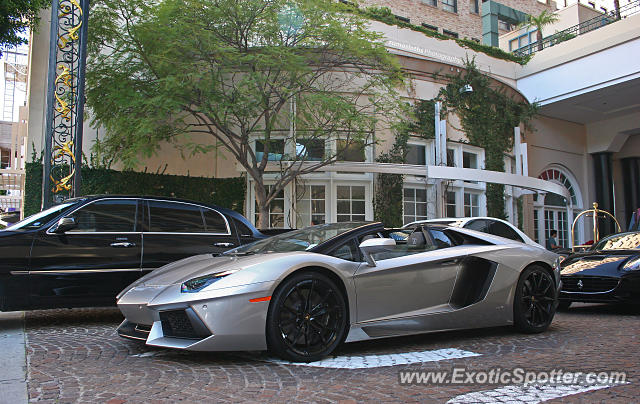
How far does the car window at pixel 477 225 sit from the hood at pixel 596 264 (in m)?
1.56

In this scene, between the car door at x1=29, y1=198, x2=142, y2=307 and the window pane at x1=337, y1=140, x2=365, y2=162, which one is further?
the window pane at x1=337, y1=140, x2=365, y2=162

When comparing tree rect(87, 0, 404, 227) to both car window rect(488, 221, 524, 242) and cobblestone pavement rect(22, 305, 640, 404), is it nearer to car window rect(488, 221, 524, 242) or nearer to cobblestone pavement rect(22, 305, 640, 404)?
car window rect(488, 221, 524, 242)

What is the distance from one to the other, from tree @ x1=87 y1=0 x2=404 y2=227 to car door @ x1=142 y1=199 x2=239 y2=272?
18.0 feet

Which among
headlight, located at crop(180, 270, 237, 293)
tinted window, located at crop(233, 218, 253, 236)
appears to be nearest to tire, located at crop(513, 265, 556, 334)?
headlight, located at crop(180, 270, 237, 293)

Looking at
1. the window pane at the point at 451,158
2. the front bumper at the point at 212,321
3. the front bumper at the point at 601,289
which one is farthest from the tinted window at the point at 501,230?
the window pane at the point at 451,158

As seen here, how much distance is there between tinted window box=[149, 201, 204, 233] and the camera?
20.8 feet

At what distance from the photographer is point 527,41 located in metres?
37.9

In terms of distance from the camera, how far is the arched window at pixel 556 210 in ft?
82.5

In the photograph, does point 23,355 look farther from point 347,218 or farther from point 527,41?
point 527,41

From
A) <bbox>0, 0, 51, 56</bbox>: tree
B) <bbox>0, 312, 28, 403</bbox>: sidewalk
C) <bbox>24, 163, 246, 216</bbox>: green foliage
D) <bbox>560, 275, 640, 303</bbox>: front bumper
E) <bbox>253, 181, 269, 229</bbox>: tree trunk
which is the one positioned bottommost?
<bbox>0, 312, 28, 403</bbox>: sidewalk

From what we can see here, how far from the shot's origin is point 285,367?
3.88 metres

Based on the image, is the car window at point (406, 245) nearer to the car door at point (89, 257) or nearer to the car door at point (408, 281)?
the car door at point (408, 281)

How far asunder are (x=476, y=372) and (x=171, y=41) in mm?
10316

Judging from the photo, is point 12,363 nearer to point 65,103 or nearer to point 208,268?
point 208,268
